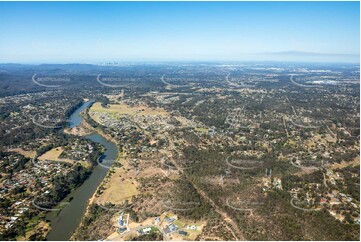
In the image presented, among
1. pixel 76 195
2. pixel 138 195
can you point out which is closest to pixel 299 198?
pixel 138 195

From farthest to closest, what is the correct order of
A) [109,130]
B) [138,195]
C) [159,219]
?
[109,130], [138,195], [159,219]

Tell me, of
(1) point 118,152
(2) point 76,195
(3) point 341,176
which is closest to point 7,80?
(1) point 118,152

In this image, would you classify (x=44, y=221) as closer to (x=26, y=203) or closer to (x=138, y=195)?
(x=26, y=203)

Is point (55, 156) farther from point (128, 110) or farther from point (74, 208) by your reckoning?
point (128, 110)

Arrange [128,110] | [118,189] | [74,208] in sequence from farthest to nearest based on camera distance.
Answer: [128,110] < [118,189] < [74,208]

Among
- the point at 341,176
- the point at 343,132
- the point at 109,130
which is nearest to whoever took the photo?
the point at 341,176

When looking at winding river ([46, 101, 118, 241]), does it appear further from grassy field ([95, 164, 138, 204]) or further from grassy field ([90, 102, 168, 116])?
grassy field ([90, 102, 168, 116])

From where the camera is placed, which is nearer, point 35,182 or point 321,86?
point 35,182

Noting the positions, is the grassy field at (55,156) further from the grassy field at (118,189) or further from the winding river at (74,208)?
the grassy field at (118,189)

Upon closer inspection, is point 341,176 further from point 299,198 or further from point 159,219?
point 159,219

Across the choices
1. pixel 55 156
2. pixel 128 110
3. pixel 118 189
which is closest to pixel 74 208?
pixel 118 189

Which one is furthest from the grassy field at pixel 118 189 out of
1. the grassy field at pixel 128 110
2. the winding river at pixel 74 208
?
the grassy field at pixel 128 110
